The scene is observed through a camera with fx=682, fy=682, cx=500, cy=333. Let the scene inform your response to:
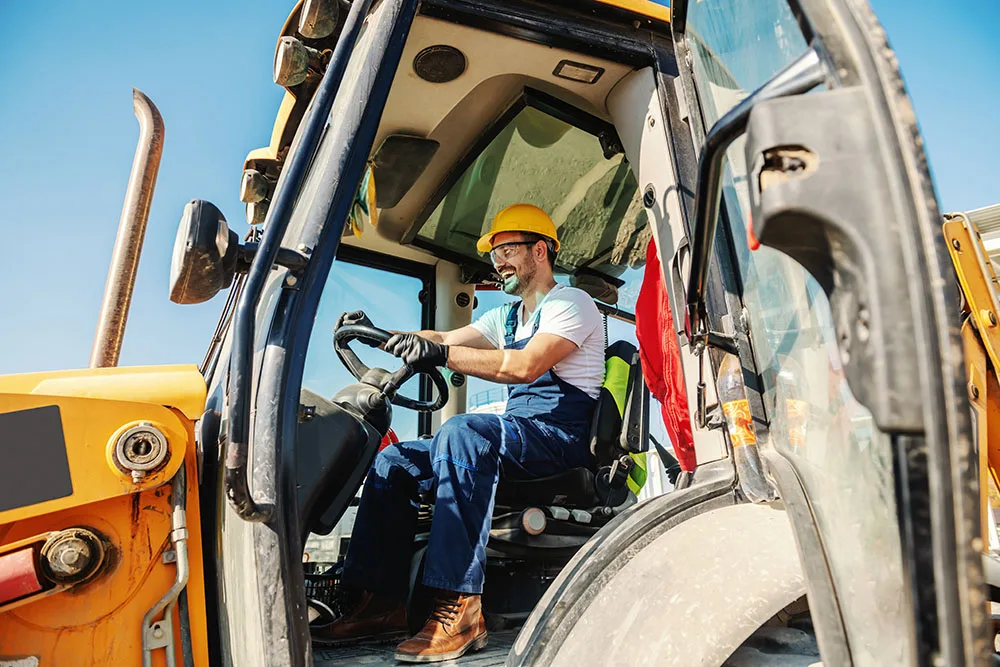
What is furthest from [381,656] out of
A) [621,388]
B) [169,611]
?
[621,388]

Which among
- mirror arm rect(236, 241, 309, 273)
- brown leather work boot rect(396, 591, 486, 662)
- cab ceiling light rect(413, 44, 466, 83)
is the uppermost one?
cab ceiling light rect(413, 44, 466, 83)

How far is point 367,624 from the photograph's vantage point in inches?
81.2

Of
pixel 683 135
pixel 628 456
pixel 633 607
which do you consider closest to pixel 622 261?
pixel 628 456

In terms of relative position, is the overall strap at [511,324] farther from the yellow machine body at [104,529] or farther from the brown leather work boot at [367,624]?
the yellow machine body at [104,529]

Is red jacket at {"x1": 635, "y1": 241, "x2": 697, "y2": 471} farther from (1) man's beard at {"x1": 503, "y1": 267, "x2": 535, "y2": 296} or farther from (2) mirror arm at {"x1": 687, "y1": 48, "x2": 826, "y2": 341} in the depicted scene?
(1) man's beard at {"x1": 503, "y1": 267, "x2": 535, "y2": 296}

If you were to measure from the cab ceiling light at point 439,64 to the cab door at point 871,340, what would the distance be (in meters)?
1.20

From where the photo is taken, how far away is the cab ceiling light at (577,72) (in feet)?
6.12

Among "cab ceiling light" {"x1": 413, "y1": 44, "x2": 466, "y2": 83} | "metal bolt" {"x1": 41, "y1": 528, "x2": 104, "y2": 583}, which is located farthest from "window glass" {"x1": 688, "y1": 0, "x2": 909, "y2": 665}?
"metal bolt" {"x1": 41, "y1": 528, "x2": 104, "y2": 583}

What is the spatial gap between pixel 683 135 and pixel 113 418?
1.42 metres

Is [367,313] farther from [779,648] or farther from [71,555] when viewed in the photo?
[779,648]

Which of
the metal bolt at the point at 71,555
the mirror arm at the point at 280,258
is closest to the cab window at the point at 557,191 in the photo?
the mirror arm at the point at 280,258

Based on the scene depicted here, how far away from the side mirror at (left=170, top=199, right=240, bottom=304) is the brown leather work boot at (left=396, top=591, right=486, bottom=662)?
995mm

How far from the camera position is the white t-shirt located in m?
2.29

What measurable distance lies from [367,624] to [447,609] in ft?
1.47
